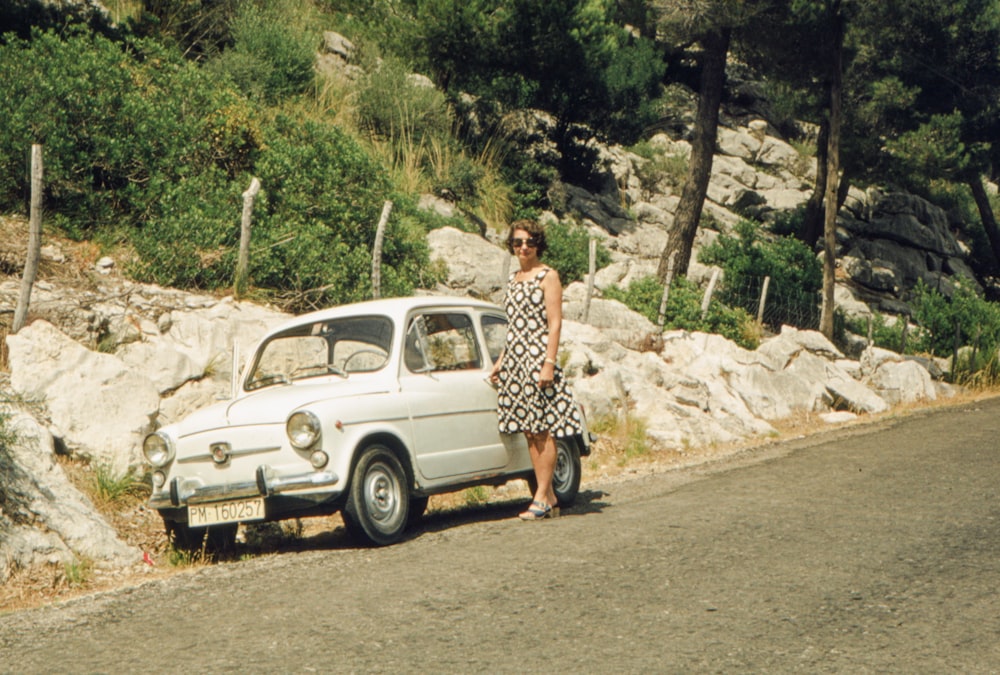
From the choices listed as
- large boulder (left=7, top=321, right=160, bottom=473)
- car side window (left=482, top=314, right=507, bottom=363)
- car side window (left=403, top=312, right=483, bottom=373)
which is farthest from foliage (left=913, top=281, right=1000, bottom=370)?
large boulder (left=7, top=321, right=160, bottom=473)

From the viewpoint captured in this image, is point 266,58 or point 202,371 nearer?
point 202,371

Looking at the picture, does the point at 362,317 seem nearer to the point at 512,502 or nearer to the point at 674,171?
the point at 512,502

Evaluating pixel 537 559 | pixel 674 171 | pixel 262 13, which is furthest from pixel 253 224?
pixel 674 171

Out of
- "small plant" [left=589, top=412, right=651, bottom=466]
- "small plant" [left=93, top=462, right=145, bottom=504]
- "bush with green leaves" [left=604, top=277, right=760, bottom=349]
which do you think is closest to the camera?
"small plant" [left=93, top=462, right=145, bottom=504]

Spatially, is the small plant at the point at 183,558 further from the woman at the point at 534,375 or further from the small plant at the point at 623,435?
the small plant at the point at 623,435

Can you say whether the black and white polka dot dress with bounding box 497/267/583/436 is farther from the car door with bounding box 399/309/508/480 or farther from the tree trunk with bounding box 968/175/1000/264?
the tree trunk with bounding box 968/175/1000/264

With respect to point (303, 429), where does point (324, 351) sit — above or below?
above

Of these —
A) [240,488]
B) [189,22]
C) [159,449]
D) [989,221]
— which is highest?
[189,22]

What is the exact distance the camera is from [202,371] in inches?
417

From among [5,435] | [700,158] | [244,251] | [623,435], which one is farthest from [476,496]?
[700,158]

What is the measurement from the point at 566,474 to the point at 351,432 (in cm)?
240

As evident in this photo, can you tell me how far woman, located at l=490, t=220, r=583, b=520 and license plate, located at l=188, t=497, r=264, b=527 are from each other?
202cm

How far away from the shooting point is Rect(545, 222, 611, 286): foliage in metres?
22.7

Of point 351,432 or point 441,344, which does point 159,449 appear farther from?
point 441,344
